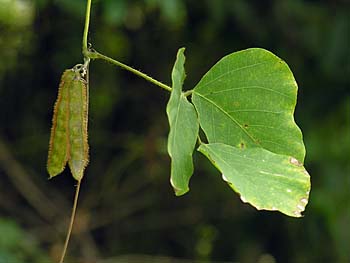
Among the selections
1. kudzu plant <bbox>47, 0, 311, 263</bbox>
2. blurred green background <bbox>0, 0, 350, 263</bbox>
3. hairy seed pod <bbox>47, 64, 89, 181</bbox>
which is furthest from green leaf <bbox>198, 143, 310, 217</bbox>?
blurred green background <bbox>0, 0, 350, 263</bbox>

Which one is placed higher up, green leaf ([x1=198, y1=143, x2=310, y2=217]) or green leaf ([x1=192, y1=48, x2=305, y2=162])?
green leaf ([x1=192, y1=48, x2=305, y2=162])

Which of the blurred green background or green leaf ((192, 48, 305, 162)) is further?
the blurred green background

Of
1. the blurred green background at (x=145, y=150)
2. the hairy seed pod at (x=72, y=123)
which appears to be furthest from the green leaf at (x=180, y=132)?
the blurred green background at (x=145, y=150)

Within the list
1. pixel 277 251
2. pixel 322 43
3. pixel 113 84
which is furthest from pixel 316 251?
pixel 113 84

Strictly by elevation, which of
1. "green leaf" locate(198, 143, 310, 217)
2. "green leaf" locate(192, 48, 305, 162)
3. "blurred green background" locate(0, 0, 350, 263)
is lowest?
"blurred green background" locate(0, 0, 350, 263)

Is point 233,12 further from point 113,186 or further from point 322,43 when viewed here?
point 113,186

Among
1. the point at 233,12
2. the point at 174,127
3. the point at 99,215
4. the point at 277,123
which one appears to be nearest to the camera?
the point at 174,127

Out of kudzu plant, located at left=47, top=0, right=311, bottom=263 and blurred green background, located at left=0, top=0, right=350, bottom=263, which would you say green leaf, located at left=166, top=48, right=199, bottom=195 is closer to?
kudzu plant, located at left=47, top=0, right=311, bottom=263
